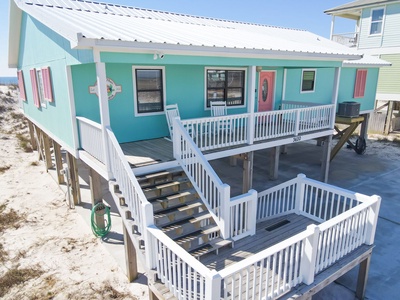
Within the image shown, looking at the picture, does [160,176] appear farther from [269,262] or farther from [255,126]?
[255,126]

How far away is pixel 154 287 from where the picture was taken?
15.7 feet

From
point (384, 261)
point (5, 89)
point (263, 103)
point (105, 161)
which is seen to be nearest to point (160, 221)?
point (105, 161)

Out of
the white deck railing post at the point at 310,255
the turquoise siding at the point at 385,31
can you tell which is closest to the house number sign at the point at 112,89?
the white deck railing post at the point at 310,255

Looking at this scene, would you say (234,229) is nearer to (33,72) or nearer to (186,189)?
(186,189)

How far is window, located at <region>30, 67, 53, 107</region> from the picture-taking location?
8867 mm

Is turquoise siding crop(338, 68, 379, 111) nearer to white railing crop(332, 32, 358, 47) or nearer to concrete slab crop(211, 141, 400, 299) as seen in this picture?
concrete slab crop(211, 141, 400, 299)

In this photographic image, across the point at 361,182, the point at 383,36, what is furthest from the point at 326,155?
the point at 383,36

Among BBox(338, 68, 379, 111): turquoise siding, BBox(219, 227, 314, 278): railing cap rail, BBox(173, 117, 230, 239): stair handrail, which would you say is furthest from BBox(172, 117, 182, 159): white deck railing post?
BBox(338, 68, 379, 111): turquoise siding

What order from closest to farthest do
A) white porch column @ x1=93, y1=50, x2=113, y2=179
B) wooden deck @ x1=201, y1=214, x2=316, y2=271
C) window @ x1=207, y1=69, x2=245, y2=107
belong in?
1. white porch column @ x1=93, y1=50, x2=113, y2=179
2. wooden deck @ x1=201, y1=214, x2=316, y2=271
3. window @ x1=207, y1=69, x2=245, y2=107

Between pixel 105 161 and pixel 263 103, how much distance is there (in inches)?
308

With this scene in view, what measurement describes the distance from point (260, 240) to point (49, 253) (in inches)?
228

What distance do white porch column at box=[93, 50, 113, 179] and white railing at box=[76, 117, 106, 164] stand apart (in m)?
0.26

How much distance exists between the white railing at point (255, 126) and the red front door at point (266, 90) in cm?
77

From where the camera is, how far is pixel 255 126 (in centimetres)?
1043
